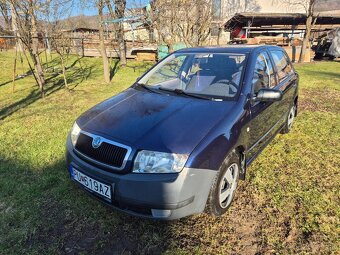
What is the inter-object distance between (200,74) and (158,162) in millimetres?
1635

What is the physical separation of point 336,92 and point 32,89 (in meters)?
9.38

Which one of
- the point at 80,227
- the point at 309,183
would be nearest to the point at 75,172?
the point at 80,227

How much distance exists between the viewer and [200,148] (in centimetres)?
224

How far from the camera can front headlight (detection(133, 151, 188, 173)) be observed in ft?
7.09

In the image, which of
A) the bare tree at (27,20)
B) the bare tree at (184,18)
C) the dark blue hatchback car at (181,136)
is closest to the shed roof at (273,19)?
the bare tree at (184,18)

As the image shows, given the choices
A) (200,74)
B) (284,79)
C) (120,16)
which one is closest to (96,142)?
(200,74)

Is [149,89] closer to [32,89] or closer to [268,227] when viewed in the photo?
[268,227]

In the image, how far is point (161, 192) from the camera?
2135 millimetres

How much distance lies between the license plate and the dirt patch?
5502mm

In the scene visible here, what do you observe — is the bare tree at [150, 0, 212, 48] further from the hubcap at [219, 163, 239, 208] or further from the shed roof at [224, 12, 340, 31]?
the hubcap at [219, 163, 239, 208]

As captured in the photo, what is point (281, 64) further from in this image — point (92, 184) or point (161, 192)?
point (92, 184)

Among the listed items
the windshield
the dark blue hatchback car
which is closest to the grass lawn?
the dark blue hatchback car

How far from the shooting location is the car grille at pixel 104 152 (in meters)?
2.29

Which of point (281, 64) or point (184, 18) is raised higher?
point (184, 18)
